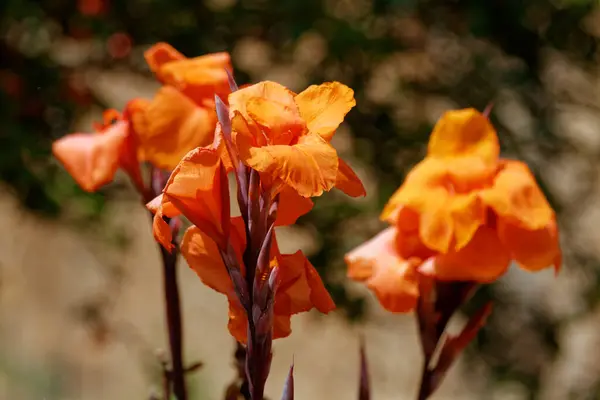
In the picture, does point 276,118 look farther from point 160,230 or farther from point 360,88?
point 360,88

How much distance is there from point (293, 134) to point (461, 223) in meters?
0.13

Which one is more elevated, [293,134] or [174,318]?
[293,134]

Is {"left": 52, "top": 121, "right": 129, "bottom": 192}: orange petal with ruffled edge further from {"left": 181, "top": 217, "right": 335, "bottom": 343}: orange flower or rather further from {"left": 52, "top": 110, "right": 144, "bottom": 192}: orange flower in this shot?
{"left": 181, "top": 217, "right": 335, "bottom": 343}: orange flower

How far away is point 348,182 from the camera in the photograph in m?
0.35

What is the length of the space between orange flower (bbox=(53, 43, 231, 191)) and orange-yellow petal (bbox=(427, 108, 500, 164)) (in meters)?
0.13

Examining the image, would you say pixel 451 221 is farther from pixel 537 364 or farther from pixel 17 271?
pixel 17 271

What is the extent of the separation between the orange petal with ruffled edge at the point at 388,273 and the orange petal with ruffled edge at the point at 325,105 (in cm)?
13

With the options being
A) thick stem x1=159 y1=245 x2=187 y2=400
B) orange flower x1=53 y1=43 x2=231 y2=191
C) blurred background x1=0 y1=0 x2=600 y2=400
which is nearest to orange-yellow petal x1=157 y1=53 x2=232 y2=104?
orange flower x1=53 y1=43 x2=231 y2=191

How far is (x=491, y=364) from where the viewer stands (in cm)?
125

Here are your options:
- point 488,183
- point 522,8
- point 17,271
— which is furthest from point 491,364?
point 17,271

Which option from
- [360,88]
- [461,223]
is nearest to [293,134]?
[461,223]

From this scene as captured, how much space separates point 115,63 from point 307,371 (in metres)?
1.34

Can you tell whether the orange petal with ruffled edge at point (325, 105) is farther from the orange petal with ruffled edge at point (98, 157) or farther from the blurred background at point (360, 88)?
the blurred background at point (360, 88)

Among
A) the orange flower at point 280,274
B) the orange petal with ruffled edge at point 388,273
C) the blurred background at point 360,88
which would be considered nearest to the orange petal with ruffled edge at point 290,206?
the orange flower at point 280,274
